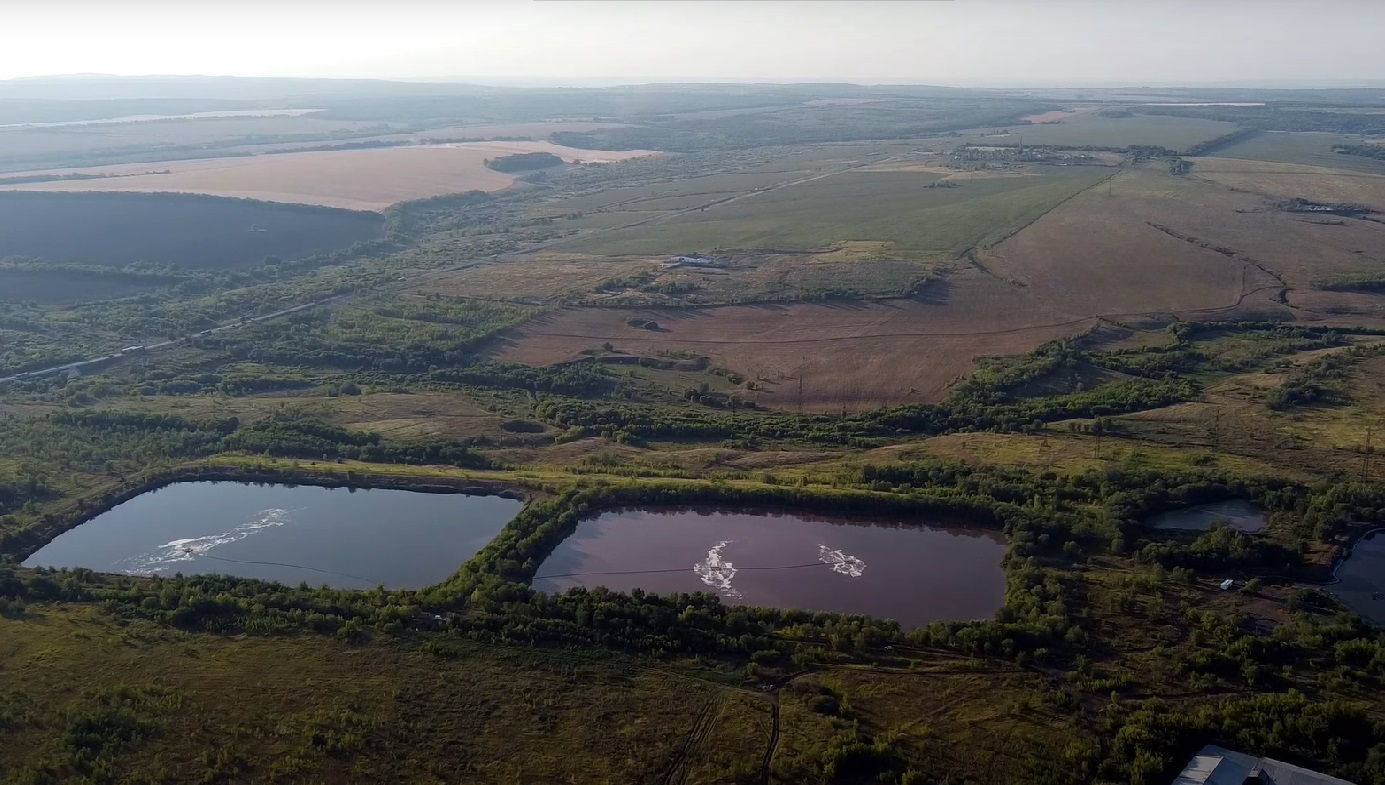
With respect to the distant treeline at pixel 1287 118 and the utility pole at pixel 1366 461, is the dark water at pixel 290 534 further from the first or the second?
the distant treeline at pixel 1287 118

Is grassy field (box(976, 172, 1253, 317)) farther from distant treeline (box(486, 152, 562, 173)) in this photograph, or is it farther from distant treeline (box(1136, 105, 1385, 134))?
distant treeline (box(1136, 105, 1385, 134))

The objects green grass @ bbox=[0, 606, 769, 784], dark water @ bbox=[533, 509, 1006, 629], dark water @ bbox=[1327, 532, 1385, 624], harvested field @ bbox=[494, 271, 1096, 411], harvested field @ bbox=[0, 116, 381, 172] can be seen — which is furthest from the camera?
harvested field @ bbox=[0, 116, 381, 172]

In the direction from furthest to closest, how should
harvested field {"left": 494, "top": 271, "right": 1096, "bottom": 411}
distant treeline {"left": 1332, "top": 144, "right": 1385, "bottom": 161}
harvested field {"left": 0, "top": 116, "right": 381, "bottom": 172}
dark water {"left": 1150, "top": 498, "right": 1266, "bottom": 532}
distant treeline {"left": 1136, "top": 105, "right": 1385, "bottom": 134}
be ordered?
distant treeline {"left": 1136, "top": 105, "right": 1385, "bottom": 134}, harvested field {"left": 0, "top": 116, "right": 381, "bottom": 172}, distant treeline {"left": 1332, "top": 144, "right": 1385, "bottom": 161}, harvested field {"left": 494, "top": 271, "right": 1096, "bottom": 411}, dark water {"left": 1150, "top": 498, "right": 1266, "bottom": 532}

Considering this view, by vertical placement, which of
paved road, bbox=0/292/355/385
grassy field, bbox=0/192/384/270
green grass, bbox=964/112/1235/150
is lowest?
paved road, bbox=0/292/355/385

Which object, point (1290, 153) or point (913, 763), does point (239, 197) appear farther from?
point (1290, 153)

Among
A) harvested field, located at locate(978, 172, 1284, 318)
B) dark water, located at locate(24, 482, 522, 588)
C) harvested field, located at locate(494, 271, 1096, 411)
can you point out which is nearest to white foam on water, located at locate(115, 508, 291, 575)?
dark water, located at locate(24, 482, 522, 588)

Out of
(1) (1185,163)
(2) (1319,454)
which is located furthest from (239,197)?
(1) (1185,163)

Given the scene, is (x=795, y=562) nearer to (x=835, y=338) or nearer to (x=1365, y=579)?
(x=1365, y=579)

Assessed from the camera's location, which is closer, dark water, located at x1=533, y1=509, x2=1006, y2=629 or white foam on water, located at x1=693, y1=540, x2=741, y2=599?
dark water, located at x1=533, y1=509, x2=1006, y2=629

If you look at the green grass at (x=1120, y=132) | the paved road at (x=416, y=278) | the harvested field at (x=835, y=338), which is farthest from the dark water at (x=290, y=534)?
the green grass at (x=1120, y=132)
